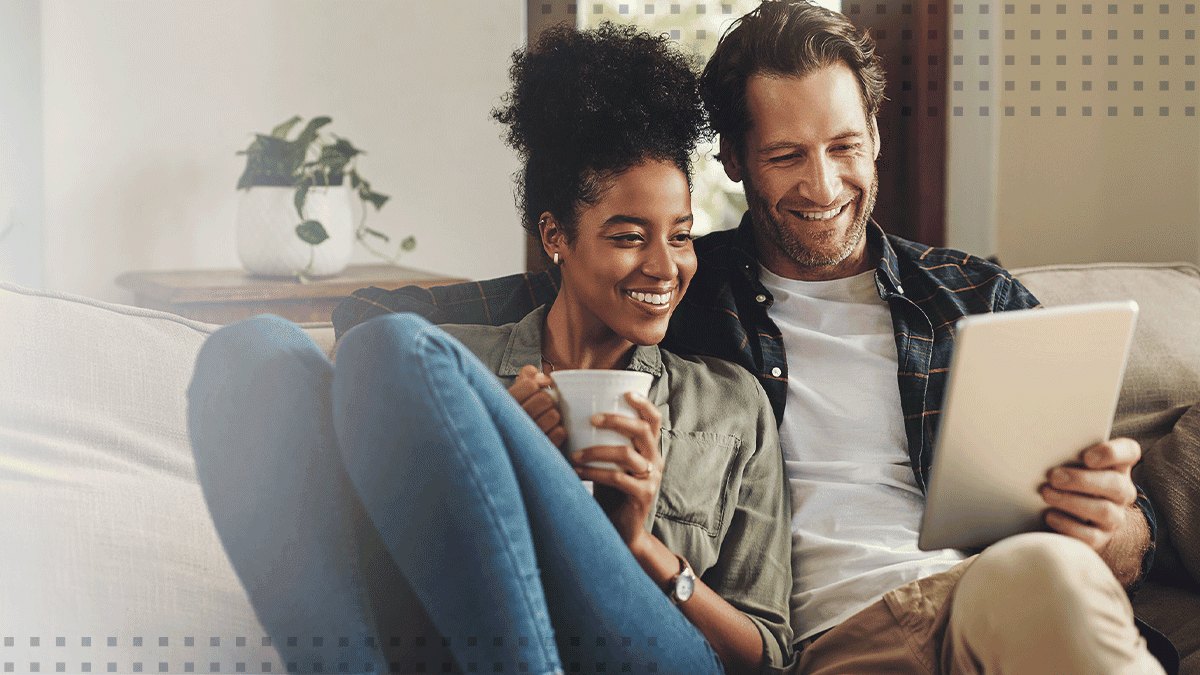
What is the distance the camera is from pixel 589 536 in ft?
2.69

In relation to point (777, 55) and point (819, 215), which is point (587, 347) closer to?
point (819, 215)

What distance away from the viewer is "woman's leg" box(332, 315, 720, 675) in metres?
0.76

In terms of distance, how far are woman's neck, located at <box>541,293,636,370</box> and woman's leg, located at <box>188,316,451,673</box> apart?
47 centimetres

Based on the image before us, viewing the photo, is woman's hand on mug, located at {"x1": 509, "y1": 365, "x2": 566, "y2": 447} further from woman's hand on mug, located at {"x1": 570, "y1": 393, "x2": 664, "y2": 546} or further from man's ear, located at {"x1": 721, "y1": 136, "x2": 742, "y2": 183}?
man's ear, located at {"x1": 721, "y1": 136, "x2": 742, "y2": 183}

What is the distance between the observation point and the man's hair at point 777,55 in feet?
4.47

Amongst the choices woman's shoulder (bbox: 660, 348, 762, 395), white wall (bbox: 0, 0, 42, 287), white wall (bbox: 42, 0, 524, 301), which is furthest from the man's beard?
white wall (bbox: 0, 0, 42, 287)

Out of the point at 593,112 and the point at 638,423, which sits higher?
the point at 593,112

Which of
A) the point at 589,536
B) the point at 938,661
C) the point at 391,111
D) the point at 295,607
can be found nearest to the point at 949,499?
the point at 938,661

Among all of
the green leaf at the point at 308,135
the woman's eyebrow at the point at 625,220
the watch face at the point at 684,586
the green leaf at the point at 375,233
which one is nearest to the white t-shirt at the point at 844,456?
the watch face at the point at 684,586

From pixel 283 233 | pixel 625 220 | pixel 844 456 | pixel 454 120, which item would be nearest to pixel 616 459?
pixel 625 220

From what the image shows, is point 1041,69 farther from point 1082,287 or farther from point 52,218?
point 52,218

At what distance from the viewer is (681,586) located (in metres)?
0.96

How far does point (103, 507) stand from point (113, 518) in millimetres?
18
